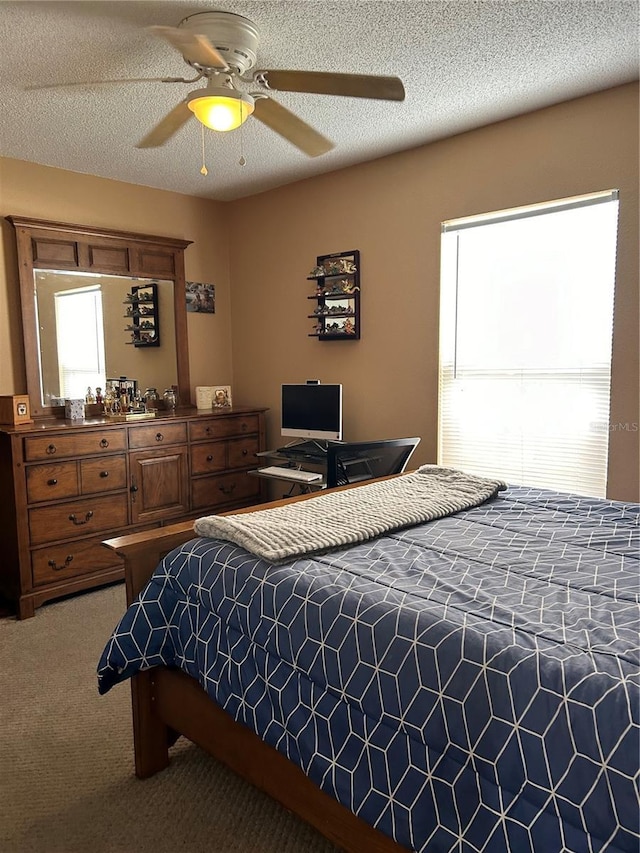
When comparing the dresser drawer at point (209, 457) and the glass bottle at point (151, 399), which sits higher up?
the glass bottle at point (151, 399)

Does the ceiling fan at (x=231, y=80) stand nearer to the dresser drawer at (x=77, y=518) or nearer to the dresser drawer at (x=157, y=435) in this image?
the dresser drawer at (x=157, y=435)

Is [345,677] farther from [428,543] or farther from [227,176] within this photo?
[227,176]

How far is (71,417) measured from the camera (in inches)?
147

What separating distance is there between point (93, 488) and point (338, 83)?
252cm

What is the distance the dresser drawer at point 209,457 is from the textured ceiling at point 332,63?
72.9 inches

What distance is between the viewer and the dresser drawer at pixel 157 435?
3.63 metres

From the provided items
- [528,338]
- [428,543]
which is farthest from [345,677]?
[528,338]

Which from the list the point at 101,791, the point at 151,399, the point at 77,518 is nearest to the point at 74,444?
the point at 77,518

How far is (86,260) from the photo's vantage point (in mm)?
3895

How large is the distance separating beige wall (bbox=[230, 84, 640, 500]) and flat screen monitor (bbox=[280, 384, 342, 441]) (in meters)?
0.23

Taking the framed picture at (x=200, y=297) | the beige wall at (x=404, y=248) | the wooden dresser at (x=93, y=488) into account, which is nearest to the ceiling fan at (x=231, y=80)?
the beige wall at (x=404, y=248)

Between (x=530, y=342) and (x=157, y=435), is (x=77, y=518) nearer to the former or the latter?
(x=157, y=435)

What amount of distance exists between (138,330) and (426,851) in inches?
147

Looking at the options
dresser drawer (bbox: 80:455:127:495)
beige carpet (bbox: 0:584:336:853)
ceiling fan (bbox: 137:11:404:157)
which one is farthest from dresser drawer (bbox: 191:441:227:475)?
ceiling fan (bbox: 137:11:404:157)
